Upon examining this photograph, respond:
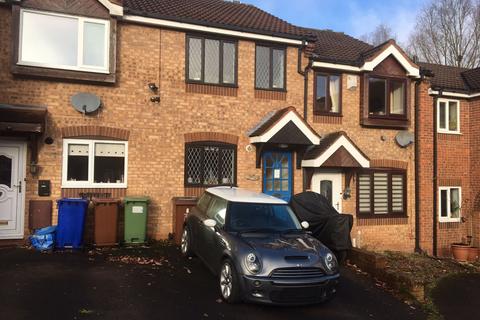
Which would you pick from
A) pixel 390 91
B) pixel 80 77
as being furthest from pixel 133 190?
pixel 390 91

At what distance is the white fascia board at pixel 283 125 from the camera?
36.5 feet

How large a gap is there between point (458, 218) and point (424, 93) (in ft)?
15.7

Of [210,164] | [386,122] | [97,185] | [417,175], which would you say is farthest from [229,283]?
[417,175]

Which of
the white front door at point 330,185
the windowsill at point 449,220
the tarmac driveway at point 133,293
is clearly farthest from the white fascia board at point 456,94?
the tarmac driveway at point 133,293

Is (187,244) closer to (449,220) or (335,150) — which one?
(335,150)

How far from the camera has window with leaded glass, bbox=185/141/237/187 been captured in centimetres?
1116

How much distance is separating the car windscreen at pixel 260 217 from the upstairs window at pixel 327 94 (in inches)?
234

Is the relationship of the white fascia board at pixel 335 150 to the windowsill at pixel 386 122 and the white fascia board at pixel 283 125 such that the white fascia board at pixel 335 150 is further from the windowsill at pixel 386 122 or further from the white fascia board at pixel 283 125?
the windowsill at pixel 386 122

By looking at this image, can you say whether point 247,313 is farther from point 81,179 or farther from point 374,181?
point 374,181

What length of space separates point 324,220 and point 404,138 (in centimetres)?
579

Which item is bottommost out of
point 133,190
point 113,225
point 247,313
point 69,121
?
point 247,313

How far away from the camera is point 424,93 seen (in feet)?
46.3

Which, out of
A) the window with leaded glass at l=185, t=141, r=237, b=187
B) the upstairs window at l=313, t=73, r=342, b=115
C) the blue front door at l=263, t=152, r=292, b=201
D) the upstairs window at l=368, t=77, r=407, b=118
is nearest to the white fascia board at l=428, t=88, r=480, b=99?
the upstairs window at l=368, t=77, r=407, b=118

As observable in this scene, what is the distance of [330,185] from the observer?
42.4 feet
